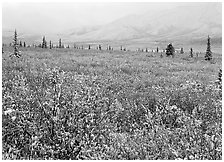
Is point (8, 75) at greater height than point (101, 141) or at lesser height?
greater

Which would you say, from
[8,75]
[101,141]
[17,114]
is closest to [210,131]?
[101,141]

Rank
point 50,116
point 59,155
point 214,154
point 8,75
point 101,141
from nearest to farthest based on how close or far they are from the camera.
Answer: point 214,154
point 59,155
point 101,141
point 50,116
point 8,75

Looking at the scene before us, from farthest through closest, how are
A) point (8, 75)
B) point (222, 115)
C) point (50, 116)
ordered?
point (8, 75) < point (222, 115) < point (50, 116)

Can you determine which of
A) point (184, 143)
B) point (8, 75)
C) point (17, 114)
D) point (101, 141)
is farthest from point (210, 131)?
point (8, 75)

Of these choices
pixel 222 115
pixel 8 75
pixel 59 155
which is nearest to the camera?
pixel 59 155

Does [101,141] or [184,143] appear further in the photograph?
[101,141]

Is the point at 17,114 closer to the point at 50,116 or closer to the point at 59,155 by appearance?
the point at 50,116

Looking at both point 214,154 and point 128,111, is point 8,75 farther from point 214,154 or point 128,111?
point 214,154

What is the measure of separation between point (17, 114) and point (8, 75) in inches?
215

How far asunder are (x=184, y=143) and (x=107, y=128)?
2.10 meters

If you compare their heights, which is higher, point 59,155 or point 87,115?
point 87,115

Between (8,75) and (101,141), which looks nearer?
(101,141)

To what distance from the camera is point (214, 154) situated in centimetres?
621

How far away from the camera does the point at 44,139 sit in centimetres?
709
